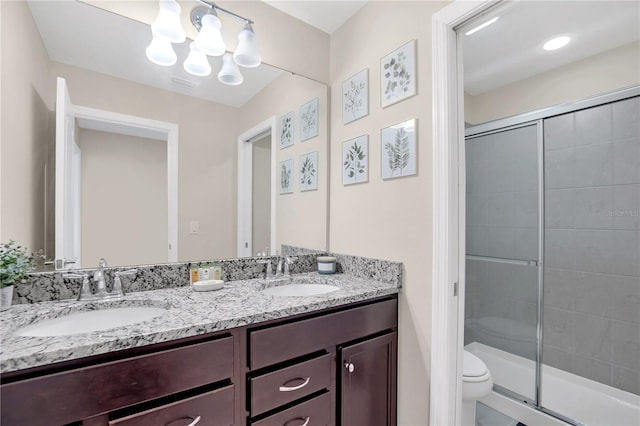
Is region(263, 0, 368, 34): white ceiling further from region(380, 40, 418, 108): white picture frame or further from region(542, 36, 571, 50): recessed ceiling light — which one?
region(542, 36, 571, 50): recessed ceiling light

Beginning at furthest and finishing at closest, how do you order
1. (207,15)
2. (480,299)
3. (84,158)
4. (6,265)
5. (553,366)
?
(480,299)
(553,366)
(207,15)
(84,158)
(6,265)

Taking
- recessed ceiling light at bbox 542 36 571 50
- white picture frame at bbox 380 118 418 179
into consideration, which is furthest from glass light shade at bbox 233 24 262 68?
recessed ceiling light at bbox 542 36 571 50

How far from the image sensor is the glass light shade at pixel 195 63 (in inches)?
57.9

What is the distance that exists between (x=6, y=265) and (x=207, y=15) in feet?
4.10

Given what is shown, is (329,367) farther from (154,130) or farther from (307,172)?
(154,130)

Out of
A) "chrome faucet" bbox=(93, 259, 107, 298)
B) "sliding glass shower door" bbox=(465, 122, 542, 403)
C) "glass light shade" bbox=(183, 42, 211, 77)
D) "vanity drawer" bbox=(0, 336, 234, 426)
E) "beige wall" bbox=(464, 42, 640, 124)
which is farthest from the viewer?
"sliding glass shower door" bbox=(465, 122, 542, 403)

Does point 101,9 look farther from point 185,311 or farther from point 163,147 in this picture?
point 185,311

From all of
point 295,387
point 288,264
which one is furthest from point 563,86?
point 295,387

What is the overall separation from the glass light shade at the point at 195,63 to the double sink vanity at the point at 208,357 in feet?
3.39

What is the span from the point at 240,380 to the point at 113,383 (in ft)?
1.14

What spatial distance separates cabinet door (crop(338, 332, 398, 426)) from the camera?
4.00 ft

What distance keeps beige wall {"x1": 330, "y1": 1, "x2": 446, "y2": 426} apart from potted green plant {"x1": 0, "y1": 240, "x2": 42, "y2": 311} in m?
1.36

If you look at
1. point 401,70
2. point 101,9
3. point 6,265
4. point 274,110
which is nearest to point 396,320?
point 401,70

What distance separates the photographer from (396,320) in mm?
1438
